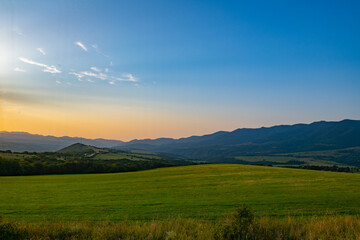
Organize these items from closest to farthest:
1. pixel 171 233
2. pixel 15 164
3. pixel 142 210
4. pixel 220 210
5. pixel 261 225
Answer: pixel 171 233 < pixel 261 225 < pixel 220 210 < pixel 142 210 < pixel 15 164

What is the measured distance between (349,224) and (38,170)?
76.1m

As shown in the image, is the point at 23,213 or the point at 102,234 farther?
the point at 23,213

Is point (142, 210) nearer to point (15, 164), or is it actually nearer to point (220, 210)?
point (220, 210)

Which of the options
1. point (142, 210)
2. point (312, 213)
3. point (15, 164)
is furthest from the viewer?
point (15, 164)

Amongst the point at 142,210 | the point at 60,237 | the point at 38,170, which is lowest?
the point at 38,170

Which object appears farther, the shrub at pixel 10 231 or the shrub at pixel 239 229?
the shrub at pixel 10 231

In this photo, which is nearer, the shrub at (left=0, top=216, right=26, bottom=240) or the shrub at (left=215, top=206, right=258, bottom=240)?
the shrub at (left=215, top=206, right=258, bottom=240)

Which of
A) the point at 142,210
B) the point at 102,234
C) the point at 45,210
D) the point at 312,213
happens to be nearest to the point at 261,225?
the point at 102,234

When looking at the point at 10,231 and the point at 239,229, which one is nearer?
Result: the point at 239,229

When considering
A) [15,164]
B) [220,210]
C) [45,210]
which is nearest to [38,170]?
[15,164]

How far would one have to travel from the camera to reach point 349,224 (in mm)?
8312

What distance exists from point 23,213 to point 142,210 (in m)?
10.1

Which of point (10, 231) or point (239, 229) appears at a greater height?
point (239, 229)

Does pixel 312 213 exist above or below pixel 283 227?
below
